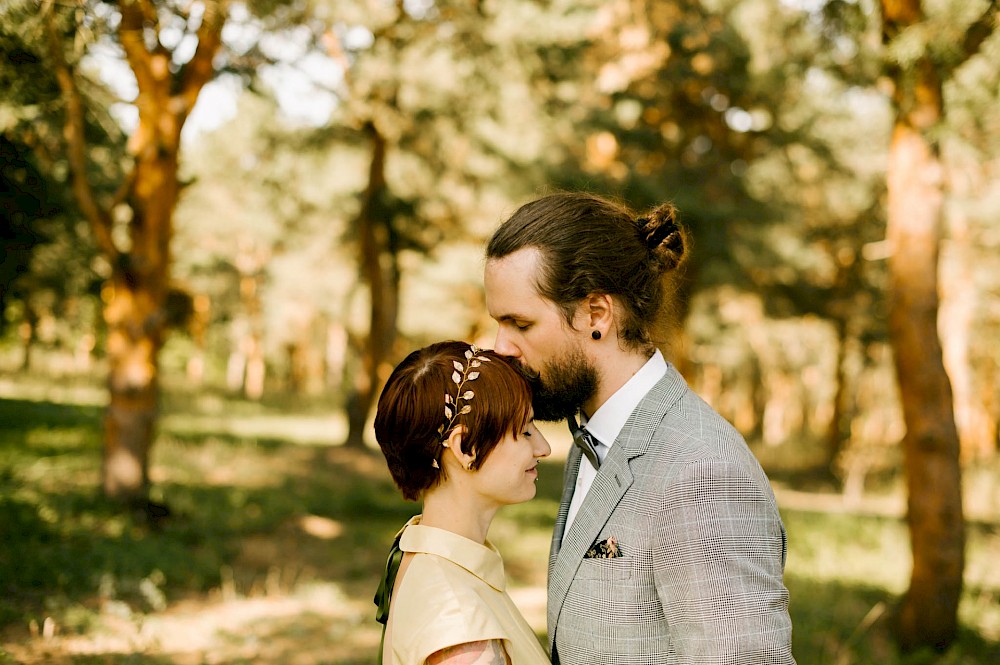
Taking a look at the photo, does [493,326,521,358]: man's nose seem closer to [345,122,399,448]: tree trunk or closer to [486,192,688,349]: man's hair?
[486,192,688,349]: man's hair

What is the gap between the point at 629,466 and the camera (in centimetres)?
217

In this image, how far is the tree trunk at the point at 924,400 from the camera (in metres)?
6.85

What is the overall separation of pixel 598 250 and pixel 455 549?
3.22ft

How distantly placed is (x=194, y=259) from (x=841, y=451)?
28774 millimetres

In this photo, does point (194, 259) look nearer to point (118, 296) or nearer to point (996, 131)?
point (118, 296)

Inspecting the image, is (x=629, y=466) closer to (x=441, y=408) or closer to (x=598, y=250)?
(x=441, y=408)

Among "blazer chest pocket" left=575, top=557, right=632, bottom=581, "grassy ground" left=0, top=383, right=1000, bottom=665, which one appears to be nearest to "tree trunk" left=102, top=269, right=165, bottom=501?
"grassy ground" left=0, top=383, right=1000, bottom=665

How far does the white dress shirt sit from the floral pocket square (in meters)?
0.17

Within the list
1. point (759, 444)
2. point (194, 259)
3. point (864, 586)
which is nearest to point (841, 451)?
point (759, 444)

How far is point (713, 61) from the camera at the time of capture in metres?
15.9

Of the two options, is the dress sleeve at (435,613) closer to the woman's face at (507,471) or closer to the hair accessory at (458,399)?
the woman's face at (507,471)

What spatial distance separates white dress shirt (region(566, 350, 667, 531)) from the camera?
7.68 ft

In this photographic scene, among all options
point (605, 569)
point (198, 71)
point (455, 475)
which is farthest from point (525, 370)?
point (198, 71)

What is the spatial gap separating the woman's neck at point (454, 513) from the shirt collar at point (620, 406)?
41cm
